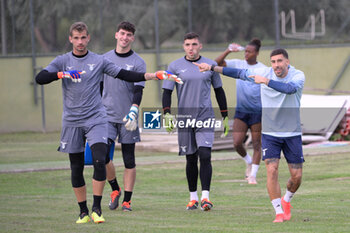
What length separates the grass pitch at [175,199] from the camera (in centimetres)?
852

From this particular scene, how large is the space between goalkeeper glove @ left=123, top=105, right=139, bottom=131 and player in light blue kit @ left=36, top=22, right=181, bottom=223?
69cm

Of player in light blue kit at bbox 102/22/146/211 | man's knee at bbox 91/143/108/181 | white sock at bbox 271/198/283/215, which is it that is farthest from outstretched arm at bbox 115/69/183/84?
white sock at bbox 271/198/283/215

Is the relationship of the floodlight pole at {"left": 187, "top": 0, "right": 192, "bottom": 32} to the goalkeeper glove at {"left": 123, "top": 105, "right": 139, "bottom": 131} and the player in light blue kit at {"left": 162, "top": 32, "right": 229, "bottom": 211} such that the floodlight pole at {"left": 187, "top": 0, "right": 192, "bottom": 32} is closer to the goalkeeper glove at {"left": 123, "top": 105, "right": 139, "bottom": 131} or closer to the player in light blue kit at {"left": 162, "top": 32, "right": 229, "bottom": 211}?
the player in light blue kit at {"left": 162, "top": 32, "right": 229, "bottom": 211}

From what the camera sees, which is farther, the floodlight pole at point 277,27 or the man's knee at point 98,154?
the floodlight pole at point 277,27

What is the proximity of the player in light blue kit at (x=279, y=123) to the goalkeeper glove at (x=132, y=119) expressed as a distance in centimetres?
142

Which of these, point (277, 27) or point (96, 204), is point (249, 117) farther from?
point (277, 27)

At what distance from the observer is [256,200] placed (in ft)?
36.0

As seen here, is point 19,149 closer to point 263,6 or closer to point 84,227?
point 263,6

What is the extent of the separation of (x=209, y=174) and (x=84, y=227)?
2380mm

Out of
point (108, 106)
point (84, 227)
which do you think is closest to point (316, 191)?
point (108, 106)

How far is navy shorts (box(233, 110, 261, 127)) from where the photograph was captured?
13.5 meters

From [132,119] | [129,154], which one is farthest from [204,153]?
[132,119]

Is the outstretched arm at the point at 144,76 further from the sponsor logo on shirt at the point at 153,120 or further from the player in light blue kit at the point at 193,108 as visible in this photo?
the sponsor logo on shirt at the point at 153,120

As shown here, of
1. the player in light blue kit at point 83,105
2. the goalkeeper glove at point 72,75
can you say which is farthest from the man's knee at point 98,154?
the goalkeeper glove at point 72,75
